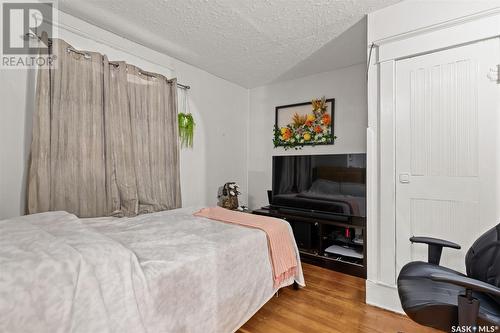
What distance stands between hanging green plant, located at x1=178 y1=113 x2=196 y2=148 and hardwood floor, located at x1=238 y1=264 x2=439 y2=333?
2.09 metres

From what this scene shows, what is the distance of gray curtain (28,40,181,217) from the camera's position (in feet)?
6.44

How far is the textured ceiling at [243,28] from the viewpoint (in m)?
2.04

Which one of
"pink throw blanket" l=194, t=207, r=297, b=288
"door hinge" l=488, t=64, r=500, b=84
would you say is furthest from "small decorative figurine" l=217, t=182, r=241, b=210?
"door hinge" l=488, t=64, r=500, b=84

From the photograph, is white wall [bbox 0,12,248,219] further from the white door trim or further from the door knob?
the door knob

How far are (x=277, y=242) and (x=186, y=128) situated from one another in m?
1.90

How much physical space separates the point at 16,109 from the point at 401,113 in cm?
310

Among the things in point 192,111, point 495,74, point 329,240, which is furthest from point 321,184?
point 192,111

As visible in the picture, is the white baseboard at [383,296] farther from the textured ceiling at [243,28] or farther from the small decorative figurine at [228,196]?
the textured ceiling at [243,28]

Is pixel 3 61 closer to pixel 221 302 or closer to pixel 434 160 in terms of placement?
pixel 221 302

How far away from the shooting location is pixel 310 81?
361 centimetres

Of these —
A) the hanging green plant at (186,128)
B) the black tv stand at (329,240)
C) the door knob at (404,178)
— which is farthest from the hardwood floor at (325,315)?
the hanging green plant at (186,128)

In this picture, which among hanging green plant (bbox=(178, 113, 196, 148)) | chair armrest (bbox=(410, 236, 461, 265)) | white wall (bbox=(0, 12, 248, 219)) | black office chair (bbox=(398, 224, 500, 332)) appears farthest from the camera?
hanging green plant (bbox=(178, 113, 196, 148))

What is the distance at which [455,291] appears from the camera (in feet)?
4.21

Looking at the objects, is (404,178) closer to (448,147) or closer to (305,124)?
(448,147)
